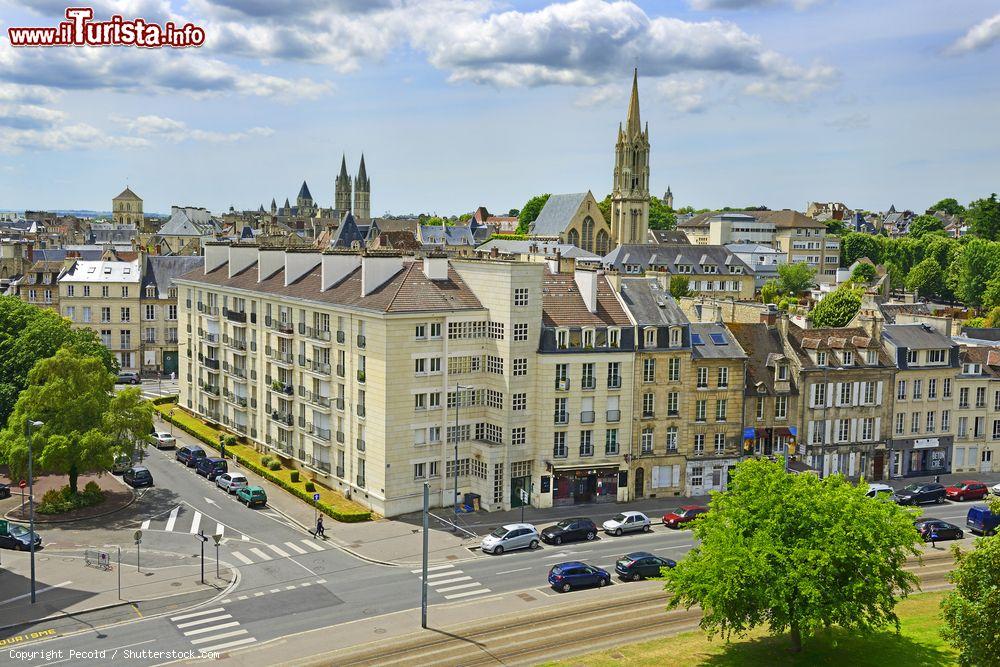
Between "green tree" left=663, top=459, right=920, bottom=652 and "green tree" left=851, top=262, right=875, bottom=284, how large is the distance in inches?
5827

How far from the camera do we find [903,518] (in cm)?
4088

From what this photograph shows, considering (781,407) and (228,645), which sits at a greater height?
(781,407)

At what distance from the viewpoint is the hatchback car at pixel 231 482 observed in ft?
231

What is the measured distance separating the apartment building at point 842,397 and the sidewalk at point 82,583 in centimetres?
4767

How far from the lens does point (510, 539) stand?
58812 millimetres

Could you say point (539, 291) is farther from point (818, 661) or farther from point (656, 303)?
point (818, 661)

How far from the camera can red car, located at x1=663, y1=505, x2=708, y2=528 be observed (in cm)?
6456

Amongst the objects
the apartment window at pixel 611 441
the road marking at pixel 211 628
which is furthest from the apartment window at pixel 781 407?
the road marking at pixel 211 628

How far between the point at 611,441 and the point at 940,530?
76.9 feet

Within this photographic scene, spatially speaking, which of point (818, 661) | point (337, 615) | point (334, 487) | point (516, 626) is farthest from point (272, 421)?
point (818, 661)

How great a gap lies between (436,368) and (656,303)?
18.9m

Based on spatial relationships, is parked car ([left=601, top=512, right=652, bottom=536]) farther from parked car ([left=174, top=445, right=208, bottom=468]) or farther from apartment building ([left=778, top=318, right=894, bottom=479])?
parked car ([left=174, top=445, right=208, bottom=468])

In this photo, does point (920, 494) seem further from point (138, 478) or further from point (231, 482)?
point (138, 478)

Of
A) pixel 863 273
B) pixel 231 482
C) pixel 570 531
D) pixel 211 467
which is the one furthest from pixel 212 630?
pixel 863 273
